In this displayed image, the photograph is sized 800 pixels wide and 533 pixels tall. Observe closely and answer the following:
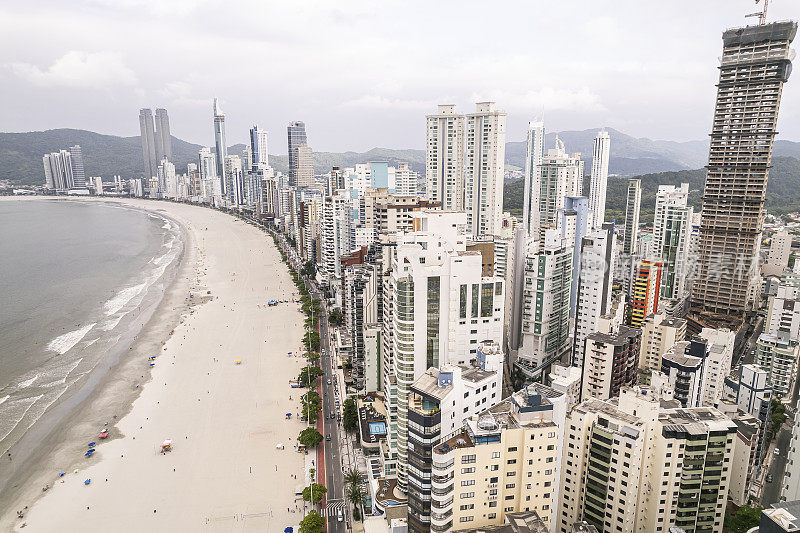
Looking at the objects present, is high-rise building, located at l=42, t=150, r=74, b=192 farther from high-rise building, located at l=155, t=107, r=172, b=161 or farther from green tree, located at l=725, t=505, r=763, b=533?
green tree, located at l=725, t=505, r=763, b=533

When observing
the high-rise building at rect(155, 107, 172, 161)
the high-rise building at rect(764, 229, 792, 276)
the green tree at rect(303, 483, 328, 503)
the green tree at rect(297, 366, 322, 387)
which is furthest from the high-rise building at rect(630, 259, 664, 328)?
the high-rise building at rect(155, 107, 172, 161)

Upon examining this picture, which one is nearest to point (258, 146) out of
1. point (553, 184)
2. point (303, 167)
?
point (303, 167)

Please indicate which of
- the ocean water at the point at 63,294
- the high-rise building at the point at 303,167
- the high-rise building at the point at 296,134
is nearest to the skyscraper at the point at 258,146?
the high-rise building at the point at 296,134

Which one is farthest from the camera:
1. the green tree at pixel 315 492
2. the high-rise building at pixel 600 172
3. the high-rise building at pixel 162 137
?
the high-rise building at pixel 162 137

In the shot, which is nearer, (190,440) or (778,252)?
(190,440)

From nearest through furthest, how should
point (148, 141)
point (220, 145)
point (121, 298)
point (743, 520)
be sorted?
1. point (743, 520)
2. point (121, 298)
3. point (220, 145)
4. point (148, 141)

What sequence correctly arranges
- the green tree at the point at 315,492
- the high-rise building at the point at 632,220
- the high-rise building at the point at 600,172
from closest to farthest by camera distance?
the green tree at the point at 315,492, the high-rise building at the point at 632,220, the high-rise building at the point at 600,172

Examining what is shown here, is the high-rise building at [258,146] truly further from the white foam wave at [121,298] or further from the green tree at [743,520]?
the green tree at [743,520]

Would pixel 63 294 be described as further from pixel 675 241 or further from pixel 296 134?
pixel 296 134
